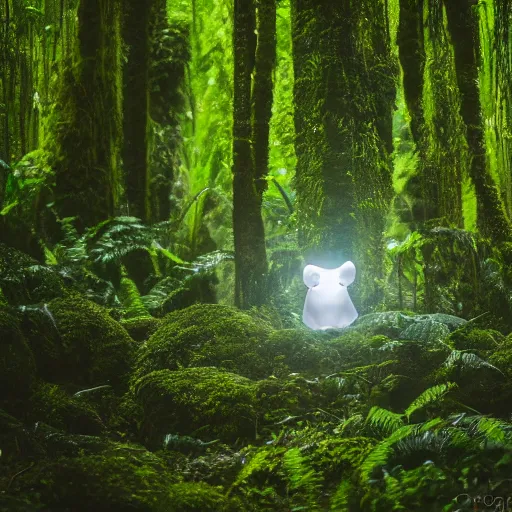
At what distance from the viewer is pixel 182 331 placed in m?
4.75

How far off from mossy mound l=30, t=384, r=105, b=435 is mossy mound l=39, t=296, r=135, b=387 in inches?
18.7

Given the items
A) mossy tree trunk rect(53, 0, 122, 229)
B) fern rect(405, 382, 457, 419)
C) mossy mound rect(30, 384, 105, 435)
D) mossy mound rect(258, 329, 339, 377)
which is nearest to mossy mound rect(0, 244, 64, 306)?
mossy mound rect(30, 384, 105, 435)

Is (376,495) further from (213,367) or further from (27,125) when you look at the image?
(27,125)

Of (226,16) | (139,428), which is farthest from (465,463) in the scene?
(226,16)

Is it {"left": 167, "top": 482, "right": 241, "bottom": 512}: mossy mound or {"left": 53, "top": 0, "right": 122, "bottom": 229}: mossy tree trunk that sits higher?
{"left": 53, "top": 0, "right": 122, "bottom": 229}: mossy tree trunk

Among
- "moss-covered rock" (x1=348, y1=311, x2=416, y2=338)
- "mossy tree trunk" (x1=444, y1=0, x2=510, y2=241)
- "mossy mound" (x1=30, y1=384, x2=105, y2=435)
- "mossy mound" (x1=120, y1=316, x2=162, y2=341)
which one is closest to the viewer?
"mossy mound" (x1=30, y1=384, x2=105, y2=435)

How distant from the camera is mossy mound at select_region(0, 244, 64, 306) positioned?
15.5 feet

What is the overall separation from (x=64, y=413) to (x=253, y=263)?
2570mm

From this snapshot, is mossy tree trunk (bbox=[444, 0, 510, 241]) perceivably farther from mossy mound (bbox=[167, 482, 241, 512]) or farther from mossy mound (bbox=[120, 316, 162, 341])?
mossy mound (bbox=[167, 482, 241, 512])

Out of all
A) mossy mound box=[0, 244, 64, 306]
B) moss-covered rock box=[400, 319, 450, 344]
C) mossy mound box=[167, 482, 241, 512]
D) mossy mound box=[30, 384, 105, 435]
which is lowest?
mossy mound box=[167, 482, 241, 512]

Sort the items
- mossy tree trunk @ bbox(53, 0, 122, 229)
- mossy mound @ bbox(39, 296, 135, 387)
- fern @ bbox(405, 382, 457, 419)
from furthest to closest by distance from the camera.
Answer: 1. mossy tree trunk @ bbox(53, 0, 122, 229)
2. mossy mound @ bbox(39, 296, 135, 387)
3. fern @ bbox(405, 382, 457, 419)

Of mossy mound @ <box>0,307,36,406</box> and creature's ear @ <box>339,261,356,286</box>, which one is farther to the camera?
creature's ear @ <box>339,261,356,286</box>

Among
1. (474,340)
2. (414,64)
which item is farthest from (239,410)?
(414,64)

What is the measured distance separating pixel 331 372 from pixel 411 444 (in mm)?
1522
